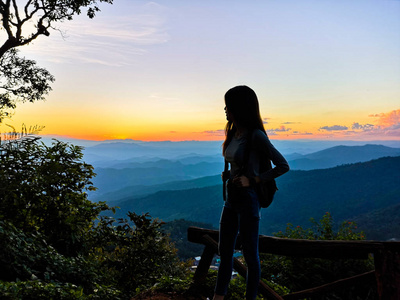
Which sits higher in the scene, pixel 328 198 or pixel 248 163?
pixel 248 163

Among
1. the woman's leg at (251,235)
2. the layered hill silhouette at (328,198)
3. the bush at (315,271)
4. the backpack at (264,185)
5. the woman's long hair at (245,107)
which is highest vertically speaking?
the woman's long hair at (245,107)

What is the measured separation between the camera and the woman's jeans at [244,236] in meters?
3.02

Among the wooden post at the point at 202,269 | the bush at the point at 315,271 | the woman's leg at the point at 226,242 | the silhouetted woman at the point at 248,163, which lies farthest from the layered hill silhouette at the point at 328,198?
the silhouetted woman at the point at 248,163

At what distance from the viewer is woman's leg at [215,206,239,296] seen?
3.28 m

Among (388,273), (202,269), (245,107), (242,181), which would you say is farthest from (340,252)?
(245,107)

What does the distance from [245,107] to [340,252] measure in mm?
1953

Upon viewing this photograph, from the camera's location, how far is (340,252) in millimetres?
3527

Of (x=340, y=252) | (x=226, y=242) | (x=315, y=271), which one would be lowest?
(x=315, y=271)

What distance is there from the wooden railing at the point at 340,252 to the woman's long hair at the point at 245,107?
1.36 metres

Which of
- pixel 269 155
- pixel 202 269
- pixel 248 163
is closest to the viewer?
pixel 269 155

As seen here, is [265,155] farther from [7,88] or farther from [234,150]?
[7,88]

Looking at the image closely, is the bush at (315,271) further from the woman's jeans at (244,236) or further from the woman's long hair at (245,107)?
the woman's long hair at (245,107)

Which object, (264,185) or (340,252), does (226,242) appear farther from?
(340,252)

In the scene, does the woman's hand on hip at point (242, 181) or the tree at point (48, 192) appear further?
the tree at point (48, 192)
